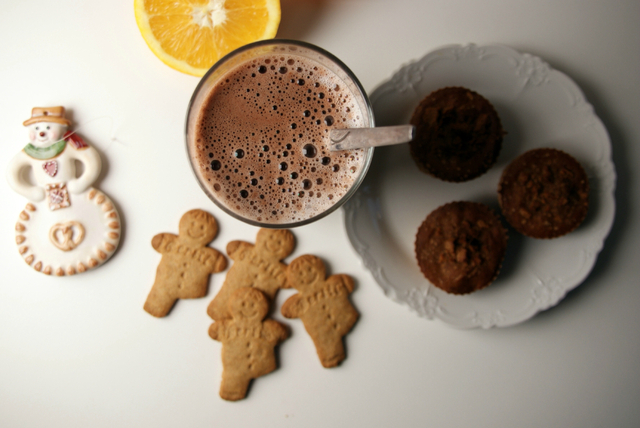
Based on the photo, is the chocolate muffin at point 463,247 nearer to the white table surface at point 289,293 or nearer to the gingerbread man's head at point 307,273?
the white table surface at point 289,293

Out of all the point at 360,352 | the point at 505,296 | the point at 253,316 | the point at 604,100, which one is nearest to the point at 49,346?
the point at 253,316

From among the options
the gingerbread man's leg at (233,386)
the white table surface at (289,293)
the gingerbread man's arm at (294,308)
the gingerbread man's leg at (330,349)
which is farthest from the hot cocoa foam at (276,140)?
the gingerbread man's leg at (233,386)

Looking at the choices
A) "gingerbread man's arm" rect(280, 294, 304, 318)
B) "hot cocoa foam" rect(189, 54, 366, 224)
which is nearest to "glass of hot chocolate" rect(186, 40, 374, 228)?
"hot cocoa foam" rect(189, 54, 366, 224)

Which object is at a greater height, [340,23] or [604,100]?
[340,23]

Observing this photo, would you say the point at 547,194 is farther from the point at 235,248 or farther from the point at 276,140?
the point at 235,248

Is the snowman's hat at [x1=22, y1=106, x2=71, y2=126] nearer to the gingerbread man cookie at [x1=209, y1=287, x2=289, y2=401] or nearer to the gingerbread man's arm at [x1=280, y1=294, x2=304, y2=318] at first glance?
the gingerbread man cookie at [x1=209, y1=287, x2=289, y2=401]

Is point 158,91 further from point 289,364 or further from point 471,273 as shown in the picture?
point 471,273
